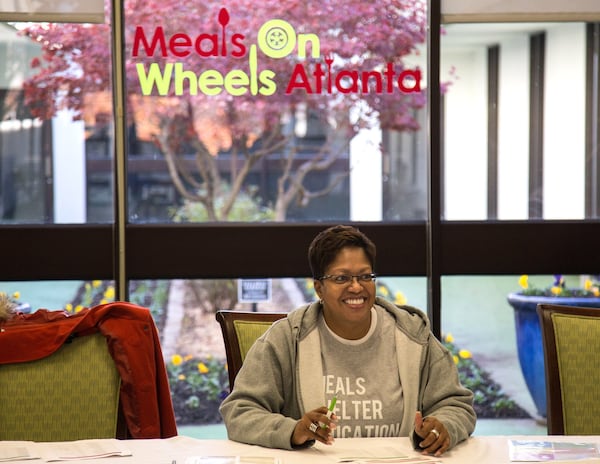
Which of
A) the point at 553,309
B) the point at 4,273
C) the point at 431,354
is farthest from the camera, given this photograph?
the point at 4,273

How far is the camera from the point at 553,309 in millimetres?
2812

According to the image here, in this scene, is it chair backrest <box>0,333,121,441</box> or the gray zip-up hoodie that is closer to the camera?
the gray zip-up hoodie

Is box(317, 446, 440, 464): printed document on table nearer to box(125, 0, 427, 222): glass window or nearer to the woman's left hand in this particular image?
the woman's left hand

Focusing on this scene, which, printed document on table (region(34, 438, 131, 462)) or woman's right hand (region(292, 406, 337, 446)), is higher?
woman's right hand (region(292, 406, 337, 446))

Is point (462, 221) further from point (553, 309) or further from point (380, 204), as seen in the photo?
point (553, 309)

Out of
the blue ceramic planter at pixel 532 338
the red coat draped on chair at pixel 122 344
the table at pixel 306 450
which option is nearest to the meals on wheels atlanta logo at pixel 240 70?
the blue ceramic planter at pixel 532 338

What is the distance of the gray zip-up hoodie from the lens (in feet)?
7.99

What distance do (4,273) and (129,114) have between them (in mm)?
885

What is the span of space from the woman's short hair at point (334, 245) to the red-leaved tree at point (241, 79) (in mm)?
1604

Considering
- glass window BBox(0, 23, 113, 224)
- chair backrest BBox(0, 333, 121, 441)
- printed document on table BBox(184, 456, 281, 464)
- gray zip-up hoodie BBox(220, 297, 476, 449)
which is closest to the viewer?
printed document on table BBox(184, 456, 281, 464)

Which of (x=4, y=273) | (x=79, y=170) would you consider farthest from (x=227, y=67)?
(x=4, y=273)

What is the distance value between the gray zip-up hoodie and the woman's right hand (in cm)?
21

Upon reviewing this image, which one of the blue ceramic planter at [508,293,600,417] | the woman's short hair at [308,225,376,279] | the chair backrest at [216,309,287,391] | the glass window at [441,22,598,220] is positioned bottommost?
the blue ceramic planter at [508,293,600,417]

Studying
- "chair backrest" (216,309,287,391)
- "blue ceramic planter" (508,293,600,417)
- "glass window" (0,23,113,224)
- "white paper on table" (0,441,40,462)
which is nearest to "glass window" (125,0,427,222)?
"glass window" (0,23,113,224)
